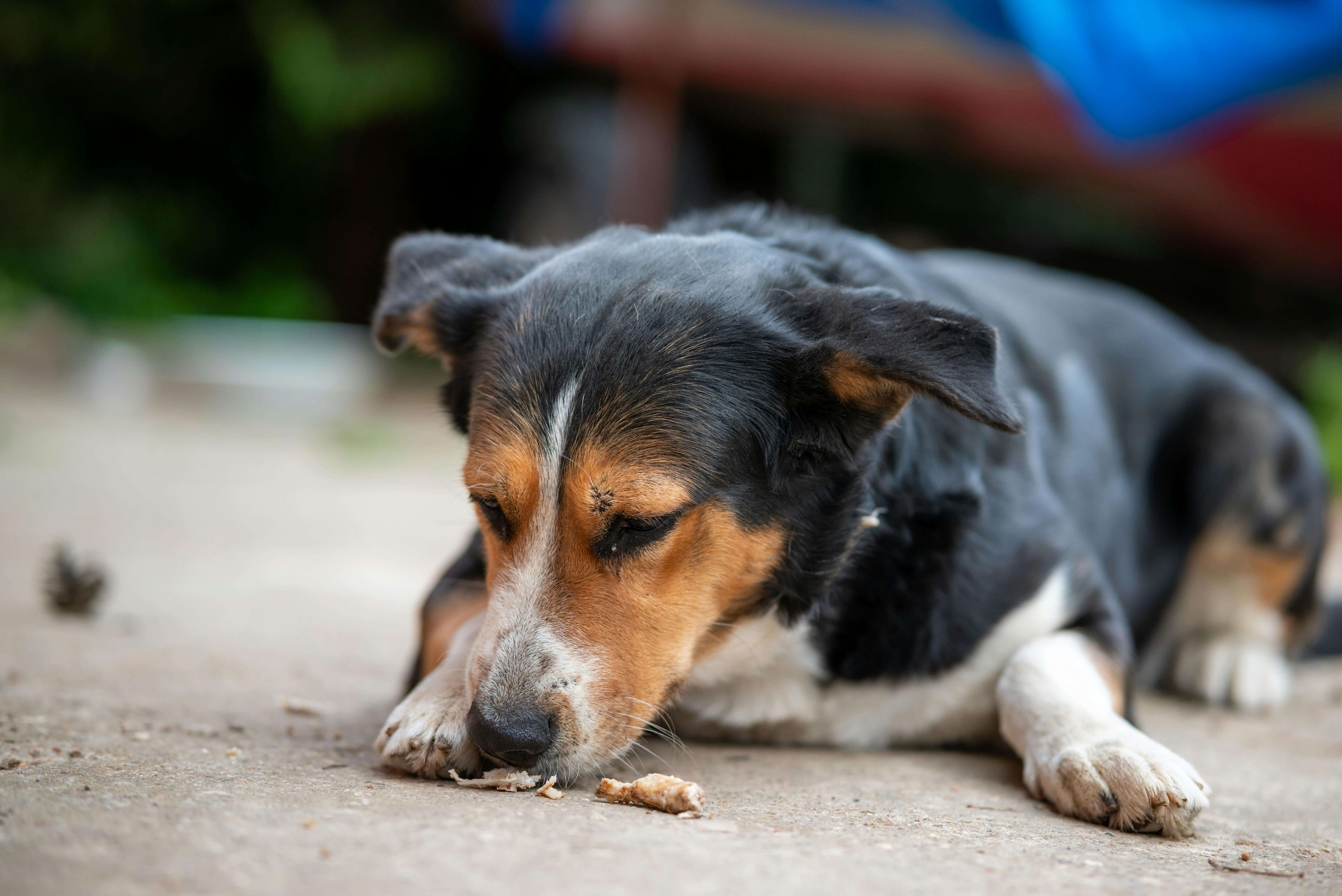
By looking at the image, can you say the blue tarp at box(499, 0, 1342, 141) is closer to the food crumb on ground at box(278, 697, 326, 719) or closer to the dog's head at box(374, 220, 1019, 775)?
the dog's head at box(374, 220, 1019, 775)

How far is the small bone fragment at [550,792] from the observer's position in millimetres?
2264

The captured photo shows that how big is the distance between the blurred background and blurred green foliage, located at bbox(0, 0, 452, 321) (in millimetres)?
33

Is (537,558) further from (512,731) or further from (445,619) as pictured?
(445,619)

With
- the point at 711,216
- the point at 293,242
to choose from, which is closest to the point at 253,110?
the point at 293,242

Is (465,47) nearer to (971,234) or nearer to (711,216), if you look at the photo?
(971,234)

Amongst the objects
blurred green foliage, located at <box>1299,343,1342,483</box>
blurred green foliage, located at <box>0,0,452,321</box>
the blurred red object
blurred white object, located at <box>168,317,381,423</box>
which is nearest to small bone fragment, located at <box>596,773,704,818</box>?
the blurred red object

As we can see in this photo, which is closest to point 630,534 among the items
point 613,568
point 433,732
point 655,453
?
point 613,568

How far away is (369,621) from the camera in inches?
176

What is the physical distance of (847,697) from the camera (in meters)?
2.94

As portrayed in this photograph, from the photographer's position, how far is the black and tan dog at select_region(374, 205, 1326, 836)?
94.0 inches

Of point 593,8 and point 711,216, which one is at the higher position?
point 593,8

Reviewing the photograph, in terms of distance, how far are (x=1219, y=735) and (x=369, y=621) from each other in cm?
301

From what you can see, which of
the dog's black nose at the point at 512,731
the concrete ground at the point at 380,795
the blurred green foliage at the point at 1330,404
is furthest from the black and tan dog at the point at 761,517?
the blurred green foliage at the point at 1330,404

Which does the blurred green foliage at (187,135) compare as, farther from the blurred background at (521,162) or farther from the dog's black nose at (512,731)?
the dog's black nose at (512,731)
